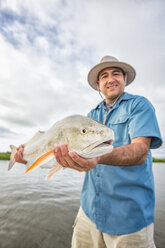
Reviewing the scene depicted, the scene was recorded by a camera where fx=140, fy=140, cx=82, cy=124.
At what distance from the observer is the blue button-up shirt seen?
6.30 ft

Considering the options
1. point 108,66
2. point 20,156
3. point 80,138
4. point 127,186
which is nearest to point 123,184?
point 127,186

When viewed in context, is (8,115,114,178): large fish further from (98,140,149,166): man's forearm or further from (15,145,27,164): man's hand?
(15,145,27,164): man's hand

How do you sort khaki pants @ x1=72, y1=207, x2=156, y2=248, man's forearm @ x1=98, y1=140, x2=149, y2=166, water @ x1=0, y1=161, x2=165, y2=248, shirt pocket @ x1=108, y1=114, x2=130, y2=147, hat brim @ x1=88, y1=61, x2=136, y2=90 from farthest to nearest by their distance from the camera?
1. water @ x1=0, y1=161, x2=165, y2=248
2. hat brim @ x1=88, y1=61, x2=136, y2=90
3. shirt pocket @ x1=108, y1=114, x2=130, y2=147
4. khaki pants @ x1=72, y1=207, x2=156, y2=248
5. man's forearm @ x1=98, y1=140, x2=149, y2=166

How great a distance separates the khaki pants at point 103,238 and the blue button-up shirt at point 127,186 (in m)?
0.08

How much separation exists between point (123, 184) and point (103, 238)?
0.97m

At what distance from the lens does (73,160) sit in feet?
4.92

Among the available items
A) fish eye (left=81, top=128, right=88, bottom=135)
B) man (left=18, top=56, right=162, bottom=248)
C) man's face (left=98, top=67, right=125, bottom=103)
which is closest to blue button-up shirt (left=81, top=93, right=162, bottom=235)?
man (left=18, top=56, right=162, bottom=248)

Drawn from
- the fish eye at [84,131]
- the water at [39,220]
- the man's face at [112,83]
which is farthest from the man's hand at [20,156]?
the water at [39,220]

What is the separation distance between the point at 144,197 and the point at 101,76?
2.42m

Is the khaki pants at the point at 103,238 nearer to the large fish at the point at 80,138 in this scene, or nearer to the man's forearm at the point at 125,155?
the man's forearm at the point at 125,155

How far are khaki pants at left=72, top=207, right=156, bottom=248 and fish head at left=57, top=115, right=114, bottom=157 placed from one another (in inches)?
55.5

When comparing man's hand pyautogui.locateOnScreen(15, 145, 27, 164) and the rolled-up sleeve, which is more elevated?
the rolled-up sleeve

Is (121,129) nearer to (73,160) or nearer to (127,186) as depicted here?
(127,186)

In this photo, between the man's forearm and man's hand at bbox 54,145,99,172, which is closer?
man's hand at bbox 54,145,99,172
